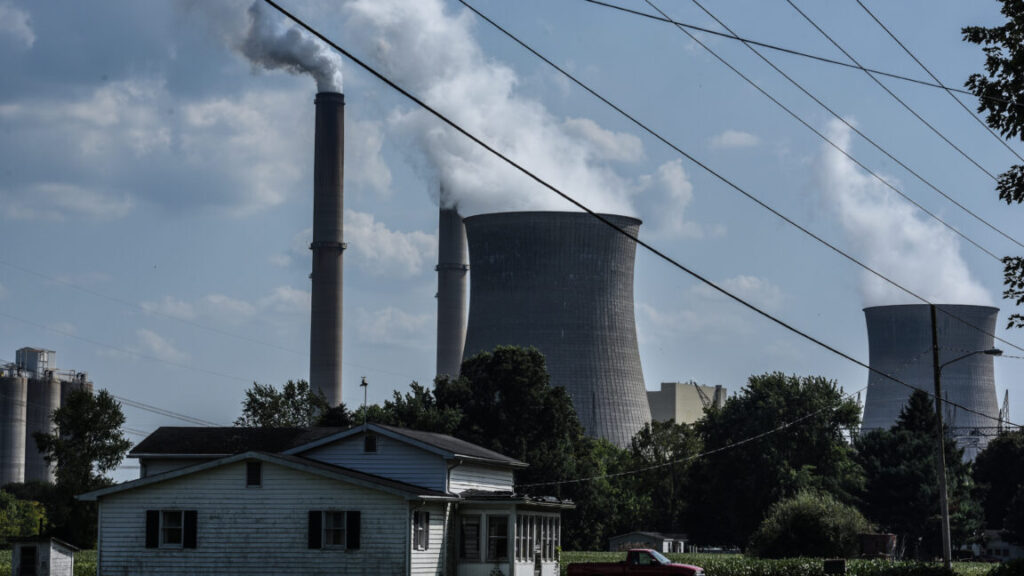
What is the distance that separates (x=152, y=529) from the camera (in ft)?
122

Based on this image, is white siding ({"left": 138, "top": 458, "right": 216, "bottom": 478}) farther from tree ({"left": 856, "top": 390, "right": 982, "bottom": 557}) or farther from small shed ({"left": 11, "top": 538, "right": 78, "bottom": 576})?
tree ({"left": 856, "top": 390, "right": 982, "bottom": 557})

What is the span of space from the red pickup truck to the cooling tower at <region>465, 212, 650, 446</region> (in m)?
51.4

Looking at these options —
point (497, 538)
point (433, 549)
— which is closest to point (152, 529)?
point (433, 549)

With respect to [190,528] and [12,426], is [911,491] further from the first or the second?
[12,426]

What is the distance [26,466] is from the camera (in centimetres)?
18488

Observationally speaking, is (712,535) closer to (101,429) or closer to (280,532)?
(101,429)

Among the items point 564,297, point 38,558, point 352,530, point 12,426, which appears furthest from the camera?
point 12,426

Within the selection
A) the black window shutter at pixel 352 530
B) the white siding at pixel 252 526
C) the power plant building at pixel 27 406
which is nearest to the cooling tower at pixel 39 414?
the power plant building at pixel 27 406

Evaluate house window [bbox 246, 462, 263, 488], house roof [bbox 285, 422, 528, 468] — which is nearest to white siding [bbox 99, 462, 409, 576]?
house window [bbox 246, 462, 263, 488]

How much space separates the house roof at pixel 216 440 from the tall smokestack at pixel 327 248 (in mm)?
58259

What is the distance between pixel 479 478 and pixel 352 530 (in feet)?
27.1

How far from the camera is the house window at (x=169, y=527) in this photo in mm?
37031

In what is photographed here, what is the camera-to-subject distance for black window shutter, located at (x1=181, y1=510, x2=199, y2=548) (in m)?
37.0

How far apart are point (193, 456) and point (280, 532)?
37.1 feet
